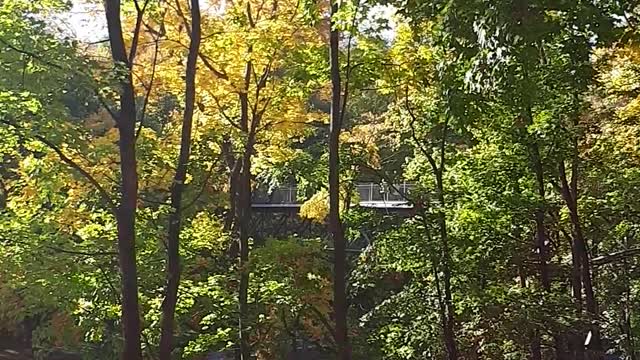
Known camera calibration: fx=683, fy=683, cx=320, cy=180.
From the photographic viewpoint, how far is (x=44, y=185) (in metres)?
7.54

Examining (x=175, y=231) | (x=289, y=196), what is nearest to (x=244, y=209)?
(x=175, y=231)

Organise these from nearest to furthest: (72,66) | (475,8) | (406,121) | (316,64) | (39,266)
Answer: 1. (475,8)
2. (72,66)
3. (39,266)
4. (316,64)
5. (406,121)

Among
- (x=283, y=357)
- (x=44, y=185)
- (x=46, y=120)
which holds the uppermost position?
(x=46, y=120)

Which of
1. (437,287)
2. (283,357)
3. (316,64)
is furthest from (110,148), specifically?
(283,357)

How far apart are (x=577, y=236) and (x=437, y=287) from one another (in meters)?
1.82

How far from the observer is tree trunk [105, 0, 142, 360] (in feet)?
20.9

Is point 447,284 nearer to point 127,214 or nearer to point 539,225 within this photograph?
point 539,225

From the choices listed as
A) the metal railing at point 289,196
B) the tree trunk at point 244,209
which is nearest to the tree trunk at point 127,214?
the tree trunk at point 244,209

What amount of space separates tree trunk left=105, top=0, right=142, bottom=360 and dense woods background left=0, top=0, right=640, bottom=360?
0.06 feet

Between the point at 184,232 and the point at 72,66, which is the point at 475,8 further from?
the point at 184,232

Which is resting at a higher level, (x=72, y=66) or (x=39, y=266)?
(x=72, y=66)

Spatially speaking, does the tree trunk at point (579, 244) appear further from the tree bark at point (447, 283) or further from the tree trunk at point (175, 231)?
the tree trunk at point (175, 231)

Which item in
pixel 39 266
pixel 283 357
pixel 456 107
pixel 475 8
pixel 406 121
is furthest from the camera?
pixel 283 357

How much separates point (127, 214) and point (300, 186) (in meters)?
3.51
